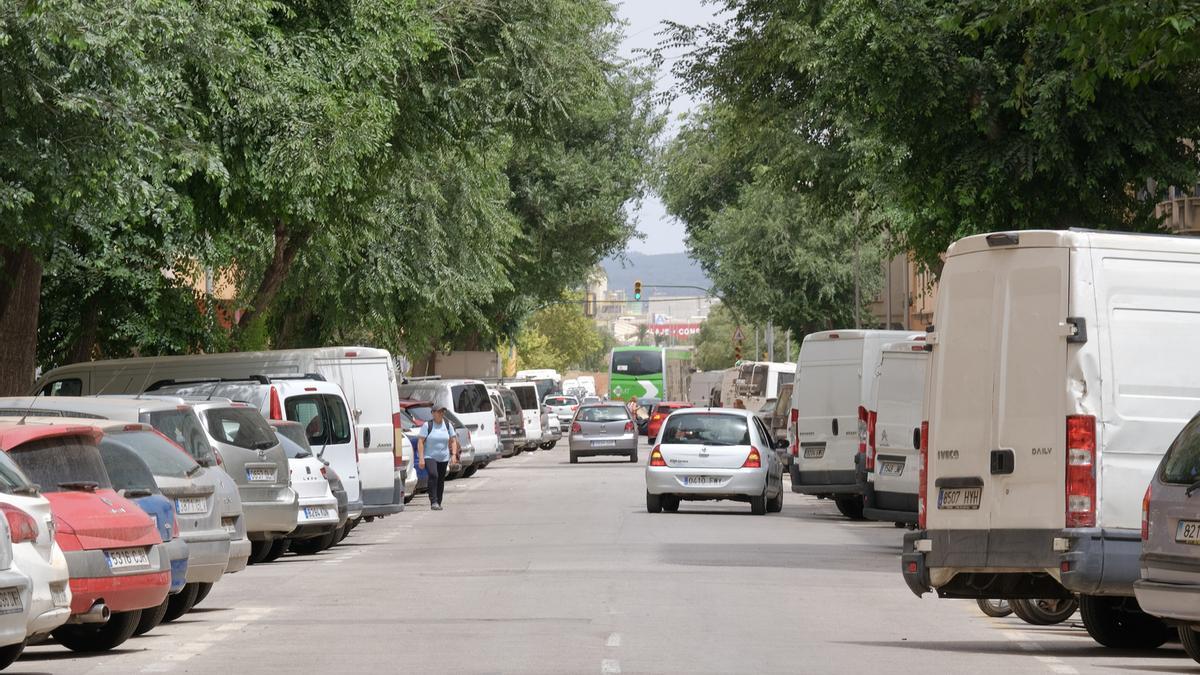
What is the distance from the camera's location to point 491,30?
31484mm

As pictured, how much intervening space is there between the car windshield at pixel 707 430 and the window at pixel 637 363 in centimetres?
5835

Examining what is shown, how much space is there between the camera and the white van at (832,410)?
1161 inches

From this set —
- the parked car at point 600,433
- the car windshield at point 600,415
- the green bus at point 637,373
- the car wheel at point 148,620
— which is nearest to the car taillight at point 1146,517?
the car wheel at point 148,620

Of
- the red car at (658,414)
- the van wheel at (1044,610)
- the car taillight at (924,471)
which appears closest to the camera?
the car taillight at (924,471)

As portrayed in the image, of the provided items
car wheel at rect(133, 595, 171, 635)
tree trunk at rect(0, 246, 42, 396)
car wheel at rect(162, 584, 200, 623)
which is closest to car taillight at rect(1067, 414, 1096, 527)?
car wheel at rect(133, 595, 171, 635)

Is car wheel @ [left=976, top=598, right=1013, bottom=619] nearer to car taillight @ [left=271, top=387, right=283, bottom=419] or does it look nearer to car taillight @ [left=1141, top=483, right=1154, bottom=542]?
car taillight @ [left=1141, top=483, right=1154, bottom=542]

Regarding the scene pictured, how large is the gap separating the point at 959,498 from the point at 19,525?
6.06 metres

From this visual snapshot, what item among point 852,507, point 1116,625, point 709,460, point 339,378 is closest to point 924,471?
Result: point 1116,625

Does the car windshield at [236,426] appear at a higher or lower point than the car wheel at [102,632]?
higher

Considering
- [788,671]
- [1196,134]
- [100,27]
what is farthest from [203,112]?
[788,671]

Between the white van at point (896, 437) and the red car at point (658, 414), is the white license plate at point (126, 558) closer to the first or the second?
the white van at point (896, 437)

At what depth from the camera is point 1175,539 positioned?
38.3 ft

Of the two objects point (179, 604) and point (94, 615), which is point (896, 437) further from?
point (94, 615)

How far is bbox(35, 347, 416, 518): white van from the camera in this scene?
86.0 feet
